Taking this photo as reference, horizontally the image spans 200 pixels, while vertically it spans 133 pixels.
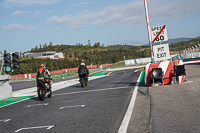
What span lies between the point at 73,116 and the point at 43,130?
143 centimetres

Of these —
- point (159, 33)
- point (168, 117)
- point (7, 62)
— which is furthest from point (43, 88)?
point (168, 117)

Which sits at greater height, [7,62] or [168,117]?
[7,62]

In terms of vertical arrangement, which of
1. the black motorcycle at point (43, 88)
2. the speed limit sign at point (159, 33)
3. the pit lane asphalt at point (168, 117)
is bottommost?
the pit lane asphalt at point (168, 117)

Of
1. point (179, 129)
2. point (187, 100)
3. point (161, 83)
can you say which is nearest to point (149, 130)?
point (179, 129)

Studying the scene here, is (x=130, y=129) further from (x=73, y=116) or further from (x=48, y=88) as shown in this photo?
(x=48, y=88)

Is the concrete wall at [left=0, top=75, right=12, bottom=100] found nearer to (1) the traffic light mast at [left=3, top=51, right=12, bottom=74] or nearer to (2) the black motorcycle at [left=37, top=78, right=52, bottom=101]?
(1) the traffic light mast at [left=3, top=51, right=12, bottom=74]

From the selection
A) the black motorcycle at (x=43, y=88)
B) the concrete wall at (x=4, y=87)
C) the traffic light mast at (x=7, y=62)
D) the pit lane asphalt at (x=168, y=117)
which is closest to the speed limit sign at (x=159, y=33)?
the pit lane asphalt at (x=168, y=117)

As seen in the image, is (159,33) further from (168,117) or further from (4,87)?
(4,87)

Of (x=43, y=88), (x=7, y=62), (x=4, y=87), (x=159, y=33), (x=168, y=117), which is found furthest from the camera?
(x=4, y=87)

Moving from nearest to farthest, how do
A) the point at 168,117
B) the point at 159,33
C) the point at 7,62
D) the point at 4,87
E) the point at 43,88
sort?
the point at 168,117
the point at 43,88
the point at 159,33
the point at 7,62
the point at 4,87

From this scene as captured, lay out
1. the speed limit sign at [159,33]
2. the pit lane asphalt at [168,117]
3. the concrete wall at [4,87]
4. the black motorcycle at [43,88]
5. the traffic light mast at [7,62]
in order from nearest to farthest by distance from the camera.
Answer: the pit lane asphalt at [168,117] < the black motorcycle at [43,88] < the speed limit sign at [159,33] < the traffic light mast at [7,62] < the concrete wall at [4,87]

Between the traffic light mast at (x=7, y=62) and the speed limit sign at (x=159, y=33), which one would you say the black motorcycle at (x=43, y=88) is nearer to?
the traffic light mast at (x=7, y=62)

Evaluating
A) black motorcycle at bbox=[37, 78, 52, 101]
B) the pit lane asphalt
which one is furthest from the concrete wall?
the pit lane asphalt

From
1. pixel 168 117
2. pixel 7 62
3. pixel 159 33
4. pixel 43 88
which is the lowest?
pixel 168 117
